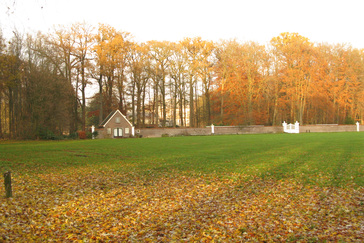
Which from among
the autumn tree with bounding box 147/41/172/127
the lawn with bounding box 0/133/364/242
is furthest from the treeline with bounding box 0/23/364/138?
the lawn with bounding box 0/133/364/242

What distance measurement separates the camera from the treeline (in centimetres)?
4485

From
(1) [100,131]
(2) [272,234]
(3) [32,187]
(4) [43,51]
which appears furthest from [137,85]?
(2) [272,234]

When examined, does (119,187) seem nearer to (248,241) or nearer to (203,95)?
(248,241)

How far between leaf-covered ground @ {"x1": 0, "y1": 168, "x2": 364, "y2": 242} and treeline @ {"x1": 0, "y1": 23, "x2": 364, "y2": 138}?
116 ft

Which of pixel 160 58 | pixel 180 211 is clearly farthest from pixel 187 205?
pixel 160 58

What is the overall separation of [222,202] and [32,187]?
5.81 meters

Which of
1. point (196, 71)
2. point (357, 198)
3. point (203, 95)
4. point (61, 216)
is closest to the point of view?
point (61, 216)

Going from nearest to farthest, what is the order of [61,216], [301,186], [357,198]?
[61,216], [357,198], [301,186]

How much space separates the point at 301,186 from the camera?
914 cm

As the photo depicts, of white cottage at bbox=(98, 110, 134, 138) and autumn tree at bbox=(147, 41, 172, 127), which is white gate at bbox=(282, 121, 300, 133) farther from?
white cottage at bbox=(98, 110, 134, 138)

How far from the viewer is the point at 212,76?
53719mm

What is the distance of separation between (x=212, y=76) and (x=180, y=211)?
158 feet

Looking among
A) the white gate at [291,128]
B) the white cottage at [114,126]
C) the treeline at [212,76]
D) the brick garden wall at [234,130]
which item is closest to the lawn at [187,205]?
the treeline at [212,76]

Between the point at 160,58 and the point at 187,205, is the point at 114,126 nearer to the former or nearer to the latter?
the point at 160,58
